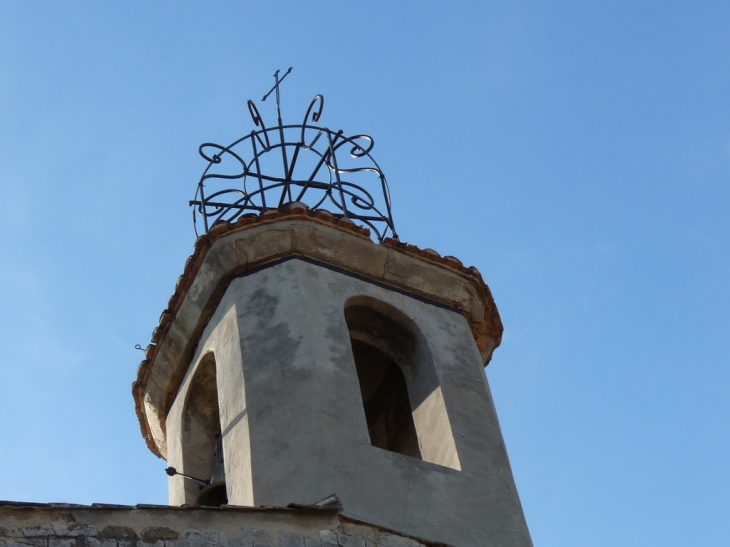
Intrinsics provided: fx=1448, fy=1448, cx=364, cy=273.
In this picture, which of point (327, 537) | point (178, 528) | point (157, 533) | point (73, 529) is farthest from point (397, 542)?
point (73, 529)

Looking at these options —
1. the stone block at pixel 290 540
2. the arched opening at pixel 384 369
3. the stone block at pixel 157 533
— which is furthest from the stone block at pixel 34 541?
the arched opening at pixel 384 369

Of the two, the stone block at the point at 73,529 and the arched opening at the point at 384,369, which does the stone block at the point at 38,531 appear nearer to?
the stone block at the point at 73,529

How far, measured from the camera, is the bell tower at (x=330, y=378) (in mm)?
7633

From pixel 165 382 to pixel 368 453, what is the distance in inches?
88.4

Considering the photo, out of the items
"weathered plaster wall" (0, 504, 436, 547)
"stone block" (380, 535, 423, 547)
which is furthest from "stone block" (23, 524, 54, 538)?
"stone block" (380, 535, 423, 547)

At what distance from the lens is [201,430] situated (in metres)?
9.29

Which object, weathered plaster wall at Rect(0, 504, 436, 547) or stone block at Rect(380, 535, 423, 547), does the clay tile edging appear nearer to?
stone block at Rect(380, 535, 423, 547)

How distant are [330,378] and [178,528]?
5.86 feet

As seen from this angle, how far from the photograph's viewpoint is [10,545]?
618cm

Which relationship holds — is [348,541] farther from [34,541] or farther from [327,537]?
[34,541]

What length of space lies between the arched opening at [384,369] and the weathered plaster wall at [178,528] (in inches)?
79.0

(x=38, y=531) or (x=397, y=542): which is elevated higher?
(x=397, y=542)

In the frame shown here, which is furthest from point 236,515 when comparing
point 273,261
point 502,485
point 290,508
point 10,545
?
point 273,261

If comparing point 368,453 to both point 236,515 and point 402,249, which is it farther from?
point 402,249
